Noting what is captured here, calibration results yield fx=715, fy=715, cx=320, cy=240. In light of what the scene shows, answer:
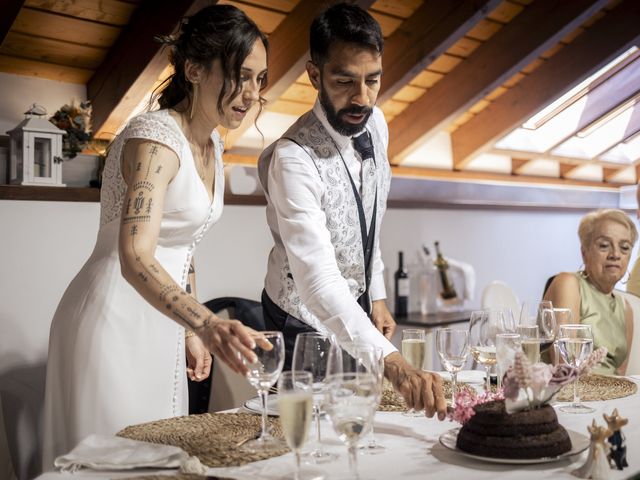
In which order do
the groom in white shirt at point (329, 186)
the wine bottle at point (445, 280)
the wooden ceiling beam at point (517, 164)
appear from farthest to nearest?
1. the wooden ceiling beam at point (517, 164)
2. the wine bottle at point (445, 280)
3. the groom in white shirt at point (329, 186)

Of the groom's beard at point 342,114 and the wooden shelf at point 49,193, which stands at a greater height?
the groom's beard at point 342,114

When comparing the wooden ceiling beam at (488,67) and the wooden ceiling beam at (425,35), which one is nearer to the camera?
the wooden ceiling beam at (425,35)

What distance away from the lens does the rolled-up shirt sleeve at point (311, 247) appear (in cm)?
165

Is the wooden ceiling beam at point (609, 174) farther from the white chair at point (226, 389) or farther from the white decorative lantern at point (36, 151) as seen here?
the white decorative lantern at point (36, 151)

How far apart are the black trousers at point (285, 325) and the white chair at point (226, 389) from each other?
983 millimetres

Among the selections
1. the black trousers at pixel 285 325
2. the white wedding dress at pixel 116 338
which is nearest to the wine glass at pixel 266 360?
the white wedding dress at pixel 116 338

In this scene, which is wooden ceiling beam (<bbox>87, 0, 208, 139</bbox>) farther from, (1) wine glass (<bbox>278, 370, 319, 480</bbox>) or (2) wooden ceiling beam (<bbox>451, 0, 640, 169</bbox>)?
(2) wooden ceiling beam (<bbox>451, 0, 640, 169</bbox>)

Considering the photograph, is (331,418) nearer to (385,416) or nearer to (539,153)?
(385,416)

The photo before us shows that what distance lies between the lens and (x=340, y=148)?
2.10m

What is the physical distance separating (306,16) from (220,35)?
141 centimetres

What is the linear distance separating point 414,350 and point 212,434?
45 centimetres

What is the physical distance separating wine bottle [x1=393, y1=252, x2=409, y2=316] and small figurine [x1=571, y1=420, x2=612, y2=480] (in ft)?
9.54

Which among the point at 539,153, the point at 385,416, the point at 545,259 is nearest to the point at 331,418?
the point at 385,416

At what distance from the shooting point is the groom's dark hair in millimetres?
1931
